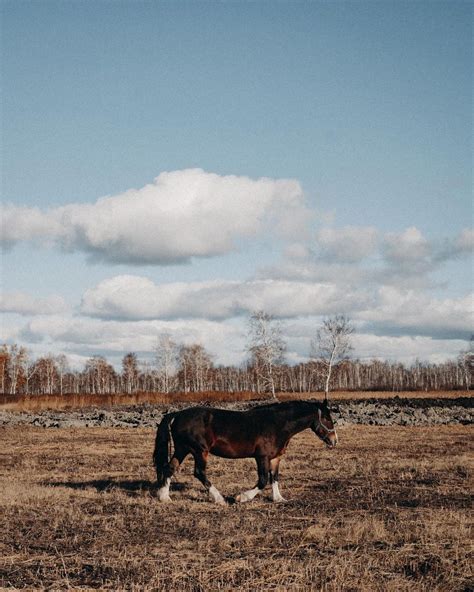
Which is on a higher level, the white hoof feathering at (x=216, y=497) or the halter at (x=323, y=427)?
the halter at (x=323, y=427)

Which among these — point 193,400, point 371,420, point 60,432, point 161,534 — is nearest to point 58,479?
point 161,534

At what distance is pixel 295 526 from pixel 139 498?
3.50m

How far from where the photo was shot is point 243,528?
9.31 metres

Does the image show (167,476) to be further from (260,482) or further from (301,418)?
(301,418)

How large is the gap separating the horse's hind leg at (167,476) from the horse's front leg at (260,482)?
132cm

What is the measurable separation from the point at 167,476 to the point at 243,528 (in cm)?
288

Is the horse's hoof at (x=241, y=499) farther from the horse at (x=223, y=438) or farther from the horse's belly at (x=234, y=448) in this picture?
the horse's belly at (x=234, y=448)

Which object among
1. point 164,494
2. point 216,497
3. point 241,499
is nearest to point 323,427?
point 241,499

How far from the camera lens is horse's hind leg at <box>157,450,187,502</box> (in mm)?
11602

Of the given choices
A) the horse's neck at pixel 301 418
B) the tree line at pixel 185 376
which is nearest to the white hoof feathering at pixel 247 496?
the horse's neck at pixel 301 418

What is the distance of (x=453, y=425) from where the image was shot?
28906 mm

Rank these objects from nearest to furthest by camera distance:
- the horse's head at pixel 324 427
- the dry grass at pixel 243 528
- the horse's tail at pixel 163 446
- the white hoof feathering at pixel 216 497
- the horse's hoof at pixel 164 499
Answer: the dry grass at pixel 243 528, the white hoof feathering at pixel 216 497, the horse's hoof at pixel 164 499, the horse's tail at pixel 163 446, the horse's head at pixel 324 427

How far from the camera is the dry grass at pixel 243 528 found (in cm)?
697

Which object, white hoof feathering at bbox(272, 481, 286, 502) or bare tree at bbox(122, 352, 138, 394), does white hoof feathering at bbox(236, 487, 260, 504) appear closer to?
white hoof feathering at bbox(272, 481, 286, 502)
